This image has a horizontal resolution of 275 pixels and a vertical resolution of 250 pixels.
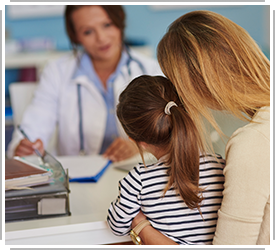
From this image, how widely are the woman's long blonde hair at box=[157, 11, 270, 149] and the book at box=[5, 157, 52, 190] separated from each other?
392mm

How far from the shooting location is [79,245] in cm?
68

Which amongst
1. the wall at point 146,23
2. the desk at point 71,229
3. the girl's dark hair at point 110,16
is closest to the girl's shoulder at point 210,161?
the desk at point 71,229

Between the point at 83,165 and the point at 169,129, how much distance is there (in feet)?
1.66

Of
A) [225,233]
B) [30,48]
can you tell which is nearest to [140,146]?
[225,233]

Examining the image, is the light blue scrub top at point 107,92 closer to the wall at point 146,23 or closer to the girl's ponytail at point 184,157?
the girl's ponytail at point 184,157

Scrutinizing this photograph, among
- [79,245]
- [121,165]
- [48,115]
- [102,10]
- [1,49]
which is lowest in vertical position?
[79,245]

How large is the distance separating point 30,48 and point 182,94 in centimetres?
239

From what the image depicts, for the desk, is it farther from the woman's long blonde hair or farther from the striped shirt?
the woman's long blonde hair

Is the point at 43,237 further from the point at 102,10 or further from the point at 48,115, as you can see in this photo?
the point at 102,10

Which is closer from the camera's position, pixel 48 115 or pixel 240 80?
pixel 240 80

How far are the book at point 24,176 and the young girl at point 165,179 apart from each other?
0.68ft

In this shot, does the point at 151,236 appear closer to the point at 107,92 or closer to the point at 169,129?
the point at 169,129

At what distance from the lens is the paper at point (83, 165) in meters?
0.95

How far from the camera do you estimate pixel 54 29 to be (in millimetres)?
2775
